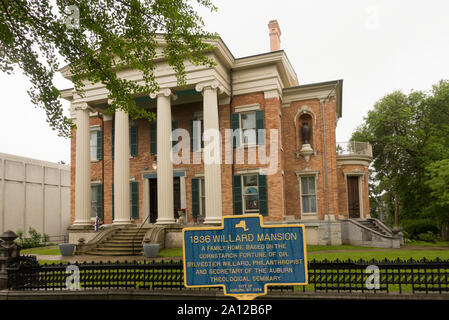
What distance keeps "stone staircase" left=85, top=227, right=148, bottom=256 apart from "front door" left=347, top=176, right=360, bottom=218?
41.6ft

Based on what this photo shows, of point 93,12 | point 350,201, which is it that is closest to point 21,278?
point 93,12

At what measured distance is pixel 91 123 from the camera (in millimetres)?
23703

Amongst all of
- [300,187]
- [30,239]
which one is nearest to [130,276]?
[300,187]

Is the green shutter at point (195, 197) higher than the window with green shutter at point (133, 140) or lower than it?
lower

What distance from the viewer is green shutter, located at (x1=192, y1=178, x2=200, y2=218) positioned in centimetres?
2080

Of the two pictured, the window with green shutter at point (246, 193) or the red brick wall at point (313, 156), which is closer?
the window with green shutter at point (246, 193)

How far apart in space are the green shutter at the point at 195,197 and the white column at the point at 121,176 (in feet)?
11.7

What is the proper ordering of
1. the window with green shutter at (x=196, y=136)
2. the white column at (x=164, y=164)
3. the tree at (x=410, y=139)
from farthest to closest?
1. the tree at (x=410, y=139)
2. the window with green shutter at (x=196, y=136)
3. the white column at (x=164, y=164)

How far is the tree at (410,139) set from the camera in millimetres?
29203

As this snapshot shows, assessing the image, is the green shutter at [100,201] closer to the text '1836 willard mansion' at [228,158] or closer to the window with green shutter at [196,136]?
the text '1836 willard mansion' at [228,158]

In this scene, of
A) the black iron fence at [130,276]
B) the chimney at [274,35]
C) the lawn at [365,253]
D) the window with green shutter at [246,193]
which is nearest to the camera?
the black iron fence at [130,276]

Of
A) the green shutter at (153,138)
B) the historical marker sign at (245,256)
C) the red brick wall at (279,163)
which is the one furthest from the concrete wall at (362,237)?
the historical marker sign at (245,256)

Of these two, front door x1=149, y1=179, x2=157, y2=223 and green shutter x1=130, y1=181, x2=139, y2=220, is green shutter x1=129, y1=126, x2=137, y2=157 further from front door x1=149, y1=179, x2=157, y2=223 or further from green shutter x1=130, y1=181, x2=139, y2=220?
front door x1=149, y1=179, x2=157, y2=223
